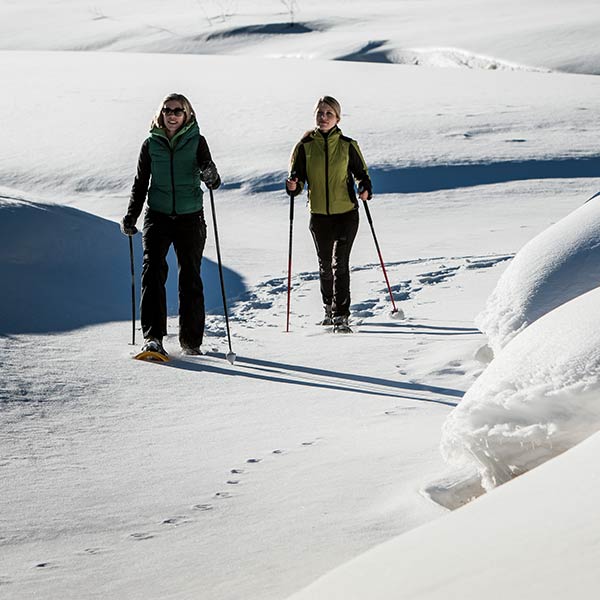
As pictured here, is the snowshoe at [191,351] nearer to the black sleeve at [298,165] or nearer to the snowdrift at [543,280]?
the black sleeve at [298,165]

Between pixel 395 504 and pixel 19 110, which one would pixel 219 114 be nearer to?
pixel 19 110

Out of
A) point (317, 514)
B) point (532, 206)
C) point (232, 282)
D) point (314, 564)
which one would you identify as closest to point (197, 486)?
point (317, 514)

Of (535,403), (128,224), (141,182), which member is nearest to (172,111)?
(141,182)

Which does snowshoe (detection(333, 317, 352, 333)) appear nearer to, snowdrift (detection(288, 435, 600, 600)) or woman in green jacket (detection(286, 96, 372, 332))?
woman in green jacket (detection(286, 96, 372, 332))

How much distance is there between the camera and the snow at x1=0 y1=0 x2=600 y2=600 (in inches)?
99.6

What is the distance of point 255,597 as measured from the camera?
250cm

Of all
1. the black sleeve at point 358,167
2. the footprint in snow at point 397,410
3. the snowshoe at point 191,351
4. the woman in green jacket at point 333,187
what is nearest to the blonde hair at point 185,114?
the woman in green jacket at point 333,187

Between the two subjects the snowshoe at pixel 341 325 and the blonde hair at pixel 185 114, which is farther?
the snowshoe at pixel 341 325

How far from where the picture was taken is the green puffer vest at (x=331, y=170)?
21.8 ft

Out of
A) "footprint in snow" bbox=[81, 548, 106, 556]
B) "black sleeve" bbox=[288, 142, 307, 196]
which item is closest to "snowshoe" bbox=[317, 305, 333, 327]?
"black sleeve" bbox=[288, 142, 307, 196]

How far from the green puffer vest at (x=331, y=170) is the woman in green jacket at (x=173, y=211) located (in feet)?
3.34

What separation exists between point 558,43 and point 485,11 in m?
7.52

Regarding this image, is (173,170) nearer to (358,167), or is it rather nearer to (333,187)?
(333,187)

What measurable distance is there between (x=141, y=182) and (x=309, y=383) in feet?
5.04
